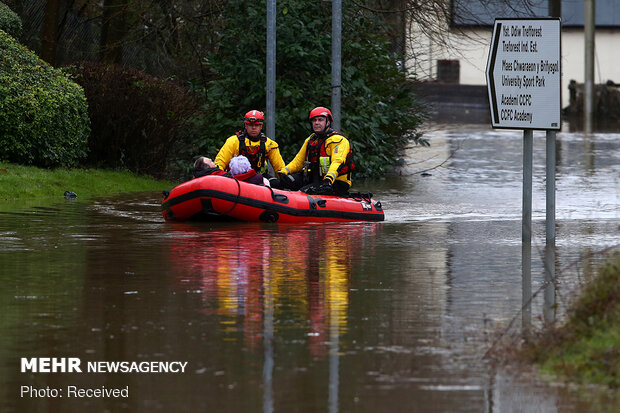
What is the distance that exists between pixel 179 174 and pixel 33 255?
1433cm

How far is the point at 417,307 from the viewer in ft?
30.4

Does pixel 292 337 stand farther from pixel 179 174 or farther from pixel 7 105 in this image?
pixel 179 174

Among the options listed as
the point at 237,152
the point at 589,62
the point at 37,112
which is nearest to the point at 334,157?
the point at 237,152

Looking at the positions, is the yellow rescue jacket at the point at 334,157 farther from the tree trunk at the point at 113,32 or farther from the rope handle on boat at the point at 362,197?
the tree trunk at the point at 113,32

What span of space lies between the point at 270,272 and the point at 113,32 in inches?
728

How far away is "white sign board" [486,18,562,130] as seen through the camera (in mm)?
13250

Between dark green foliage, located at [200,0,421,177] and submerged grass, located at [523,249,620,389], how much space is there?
56.2ft

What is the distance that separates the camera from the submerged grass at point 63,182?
65.3 feet

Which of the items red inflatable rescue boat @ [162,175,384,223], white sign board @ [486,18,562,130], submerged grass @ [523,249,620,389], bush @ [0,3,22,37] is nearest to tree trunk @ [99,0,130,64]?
bush @ [0,3,22,37]

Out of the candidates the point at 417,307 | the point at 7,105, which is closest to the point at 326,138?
the point at 7,105

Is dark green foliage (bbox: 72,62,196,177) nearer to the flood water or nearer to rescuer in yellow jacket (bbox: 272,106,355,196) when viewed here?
the flood water

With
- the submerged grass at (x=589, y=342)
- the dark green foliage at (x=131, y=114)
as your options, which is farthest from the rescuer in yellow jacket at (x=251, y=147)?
the submerged grass at (x=589, y=342)

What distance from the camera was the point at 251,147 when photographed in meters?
18.4

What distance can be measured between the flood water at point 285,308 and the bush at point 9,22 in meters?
7.56
